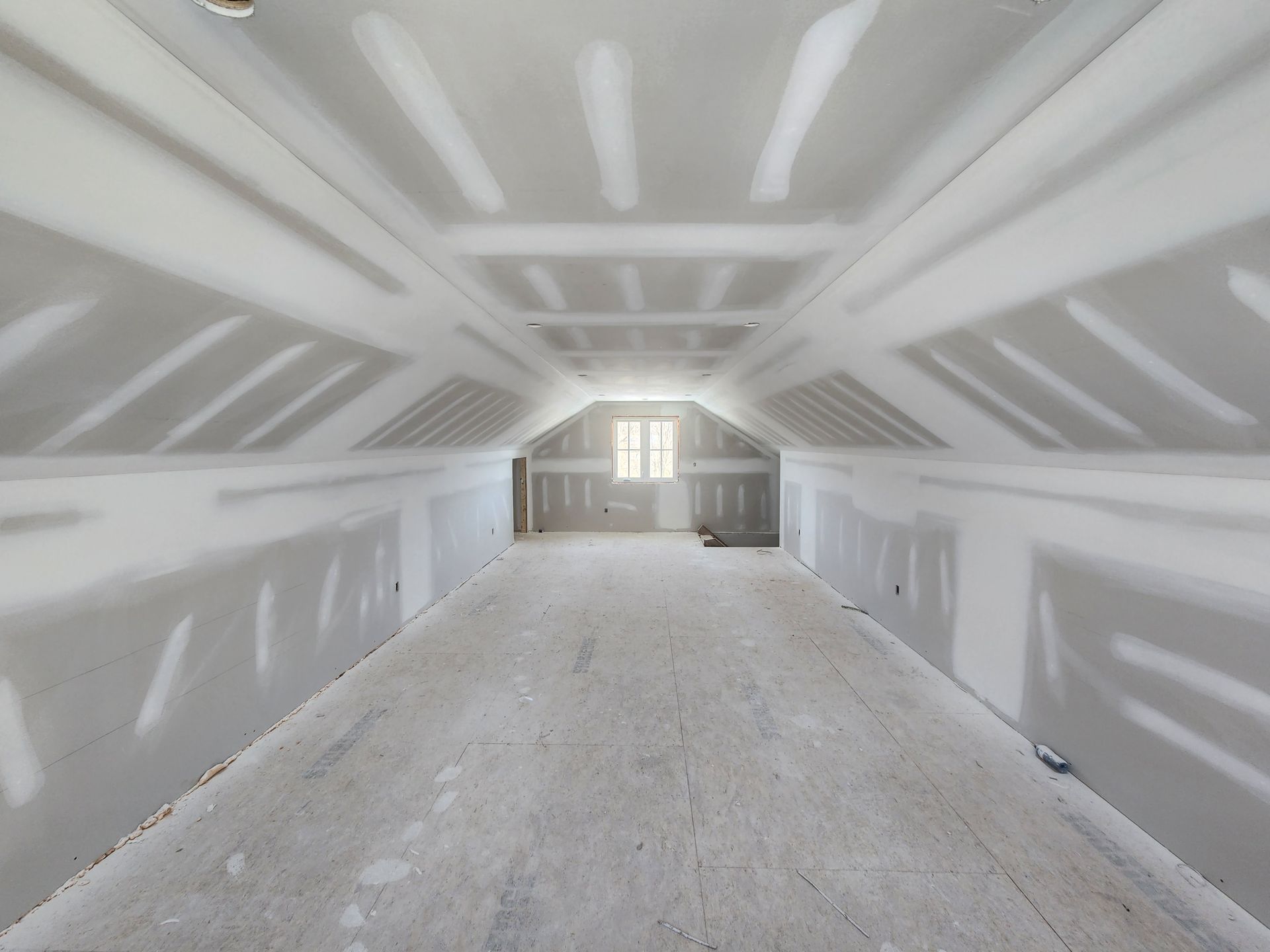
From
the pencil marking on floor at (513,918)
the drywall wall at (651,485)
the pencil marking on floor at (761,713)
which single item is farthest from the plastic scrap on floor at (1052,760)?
the drywall wall at (651,485)

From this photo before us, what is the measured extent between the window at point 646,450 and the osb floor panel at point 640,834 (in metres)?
5.87

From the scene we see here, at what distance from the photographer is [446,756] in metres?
2.78

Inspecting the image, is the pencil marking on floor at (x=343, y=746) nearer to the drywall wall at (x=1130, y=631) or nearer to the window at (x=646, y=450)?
the drywall wall at (x=1130, y=631)

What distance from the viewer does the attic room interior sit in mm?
1148

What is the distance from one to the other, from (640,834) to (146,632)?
2.43 metres

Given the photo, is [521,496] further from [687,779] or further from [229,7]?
[229,7]

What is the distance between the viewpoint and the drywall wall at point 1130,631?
189 centimetres

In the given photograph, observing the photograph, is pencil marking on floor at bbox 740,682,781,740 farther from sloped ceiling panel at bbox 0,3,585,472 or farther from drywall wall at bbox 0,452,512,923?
sloped ceiling panel at bbox 0,3,585,472

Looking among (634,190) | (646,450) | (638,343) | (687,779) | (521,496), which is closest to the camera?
(634,190)

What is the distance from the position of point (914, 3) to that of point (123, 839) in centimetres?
396

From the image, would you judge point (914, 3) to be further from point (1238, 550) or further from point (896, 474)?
point (896, 474)

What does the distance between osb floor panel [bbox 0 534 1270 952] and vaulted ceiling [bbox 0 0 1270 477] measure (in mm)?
1706

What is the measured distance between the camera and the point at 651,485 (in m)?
9.50

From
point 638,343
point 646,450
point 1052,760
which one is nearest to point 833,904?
point 1052,760
